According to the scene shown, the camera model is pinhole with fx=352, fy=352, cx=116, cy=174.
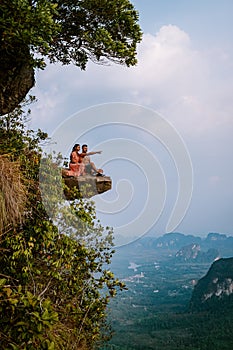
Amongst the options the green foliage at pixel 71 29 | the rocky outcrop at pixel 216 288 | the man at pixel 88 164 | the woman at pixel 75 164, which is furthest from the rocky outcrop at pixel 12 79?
the rocky outcrop at pixel 216 288

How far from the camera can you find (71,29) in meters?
6.87

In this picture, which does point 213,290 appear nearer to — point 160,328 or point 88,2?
point 160,328

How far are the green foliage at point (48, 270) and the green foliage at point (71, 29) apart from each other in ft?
5.15

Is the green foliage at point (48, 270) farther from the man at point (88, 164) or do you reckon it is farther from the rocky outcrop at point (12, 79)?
the man at point (88, 164)

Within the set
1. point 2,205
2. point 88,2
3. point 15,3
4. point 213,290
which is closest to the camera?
point 2,205

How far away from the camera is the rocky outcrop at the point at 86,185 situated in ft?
19.8

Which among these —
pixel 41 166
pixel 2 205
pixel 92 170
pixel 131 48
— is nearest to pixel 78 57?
pixel 131 48

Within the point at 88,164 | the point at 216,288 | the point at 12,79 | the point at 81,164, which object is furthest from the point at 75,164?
the point at 216,288

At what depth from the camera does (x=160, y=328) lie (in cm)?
8050

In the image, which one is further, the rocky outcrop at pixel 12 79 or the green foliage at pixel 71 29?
the rocky outcrop at pixel 12 79

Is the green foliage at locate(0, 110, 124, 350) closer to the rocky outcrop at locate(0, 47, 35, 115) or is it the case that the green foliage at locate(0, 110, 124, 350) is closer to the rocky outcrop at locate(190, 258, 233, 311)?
the rocky outcrop at locate(0, 47, 35, 115)

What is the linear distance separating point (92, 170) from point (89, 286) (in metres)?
2.21

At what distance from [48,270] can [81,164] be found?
2.38 m

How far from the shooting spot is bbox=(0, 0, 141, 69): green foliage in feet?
16.1
